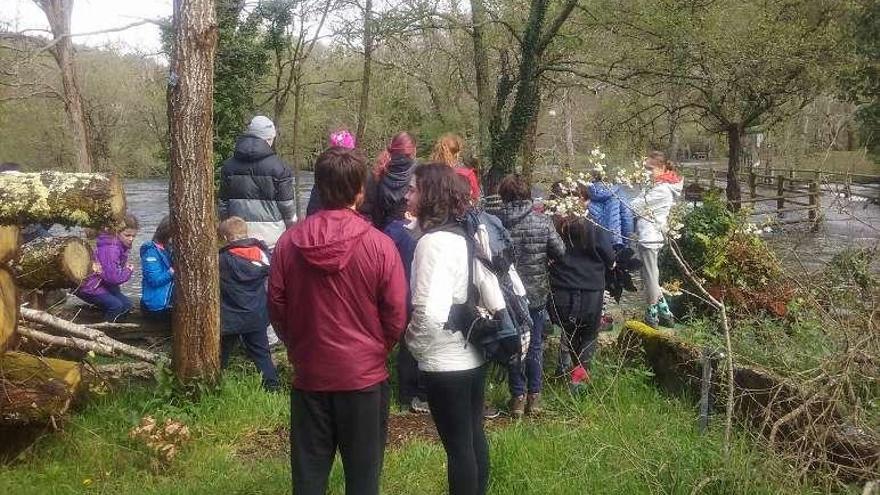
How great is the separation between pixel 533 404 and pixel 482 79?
13.3 meters

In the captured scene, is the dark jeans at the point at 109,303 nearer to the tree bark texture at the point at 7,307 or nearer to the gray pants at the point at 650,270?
the tree bark texture at the point at 7,307

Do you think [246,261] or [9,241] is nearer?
[9,241]

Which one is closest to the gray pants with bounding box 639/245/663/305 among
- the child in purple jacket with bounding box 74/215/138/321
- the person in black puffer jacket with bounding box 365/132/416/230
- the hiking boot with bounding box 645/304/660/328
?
the hiking boot with bounding box 645/304/660/328

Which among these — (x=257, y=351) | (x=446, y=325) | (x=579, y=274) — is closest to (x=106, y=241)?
(x=257, y=351)

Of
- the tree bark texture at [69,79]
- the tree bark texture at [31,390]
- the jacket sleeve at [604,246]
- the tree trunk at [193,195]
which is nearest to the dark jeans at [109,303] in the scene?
the tree trunk at [193,195]

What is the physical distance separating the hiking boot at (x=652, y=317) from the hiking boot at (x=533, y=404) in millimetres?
2166

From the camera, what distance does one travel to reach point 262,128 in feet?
19.6

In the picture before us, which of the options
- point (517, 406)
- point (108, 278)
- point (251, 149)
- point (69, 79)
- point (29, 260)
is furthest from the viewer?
point (69, 79)

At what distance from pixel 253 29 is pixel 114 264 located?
1292 cm

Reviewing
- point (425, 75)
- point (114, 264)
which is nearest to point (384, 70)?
point (425, 75)

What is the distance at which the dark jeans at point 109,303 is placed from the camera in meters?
6.34

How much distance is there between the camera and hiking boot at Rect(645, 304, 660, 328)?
681cm

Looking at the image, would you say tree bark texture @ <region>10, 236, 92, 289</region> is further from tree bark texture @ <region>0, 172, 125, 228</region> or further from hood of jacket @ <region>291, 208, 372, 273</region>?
hood of jacket @ <region>291, 208, 372, 273</region>

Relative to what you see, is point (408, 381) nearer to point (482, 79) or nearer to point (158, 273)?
point (158, 273)
